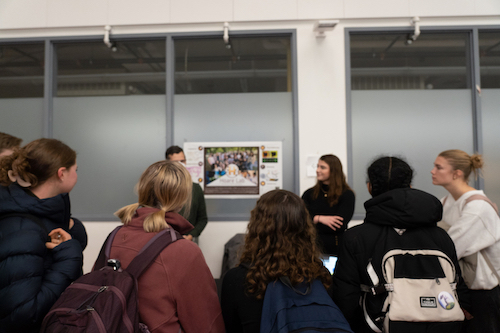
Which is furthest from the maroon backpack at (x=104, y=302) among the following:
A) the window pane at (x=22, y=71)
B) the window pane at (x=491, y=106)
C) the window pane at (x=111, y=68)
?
the window pane at (x=491, y=106)

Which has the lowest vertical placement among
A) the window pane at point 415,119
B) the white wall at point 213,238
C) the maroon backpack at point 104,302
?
the white wall at point 213,238

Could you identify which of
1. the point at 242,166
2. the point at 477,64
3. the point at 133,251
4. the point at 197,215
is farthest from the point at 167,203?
the point at 477,64

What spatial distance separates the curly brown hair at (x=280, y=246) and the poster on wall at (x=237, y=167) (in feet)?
7.42

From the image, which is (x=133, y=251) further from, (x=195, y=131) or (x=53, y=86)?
(x=53, y=86)

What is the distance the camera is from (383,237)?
1357 millimetres

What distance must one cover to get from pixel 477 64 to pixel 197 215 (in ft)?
11.7

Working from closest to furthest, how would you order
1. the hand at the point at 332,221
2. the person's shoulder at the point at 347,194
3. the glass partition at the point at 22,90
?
the hand at the point at 332,221 < the person's shoulder at the point at 347,194 < the glass partition at the point at 22,90

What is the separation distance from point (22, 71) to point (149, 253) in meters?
3.93

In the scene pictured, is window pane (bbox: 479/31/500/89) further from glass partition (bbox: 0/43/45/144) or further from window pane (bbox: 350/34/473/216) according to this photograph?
glass partition (bbox: 0/43/45/144)

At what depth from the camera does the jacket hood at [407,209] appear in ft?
4.31

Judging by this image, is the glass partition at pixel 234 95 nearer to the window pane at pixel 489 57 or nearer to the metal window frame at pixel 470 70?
the metal window frame at pixel 470 70

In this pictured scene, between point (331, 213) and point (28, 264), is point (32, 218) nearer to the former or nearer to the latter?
point (28, 264)

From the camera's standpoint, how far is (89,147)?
3.77 meters

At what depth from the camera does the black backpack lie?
1116 mm
